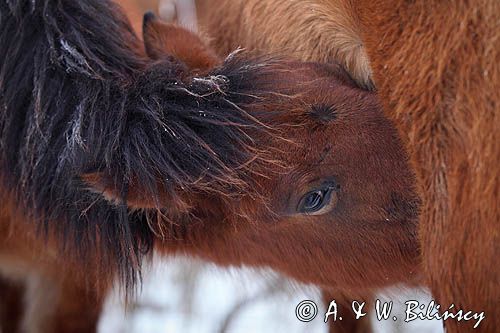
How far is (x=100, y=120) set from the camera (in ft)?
5.93

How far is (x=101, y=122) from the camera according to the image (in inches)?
71.0

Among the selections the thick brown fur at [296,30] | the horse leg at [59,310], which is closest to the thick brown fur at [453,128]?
the thick brown fur at [296,30]

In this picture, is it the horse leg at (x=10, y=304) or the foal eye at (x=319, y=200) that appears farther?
the horse leg at (x=10, y=304)

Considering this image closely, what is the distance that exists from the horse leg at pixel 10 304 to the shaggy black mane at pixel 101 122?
1459mm

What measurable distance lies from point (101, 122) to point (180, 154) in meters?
0.22

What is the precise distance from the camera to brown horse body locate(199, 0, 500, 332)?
1.34 meters

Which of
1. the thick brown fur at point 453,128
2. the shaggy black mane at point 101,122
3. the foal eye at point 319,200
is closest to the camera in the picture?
the thick brown fur at point 453,128

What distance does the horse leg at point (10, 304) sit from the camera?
10.8 ft

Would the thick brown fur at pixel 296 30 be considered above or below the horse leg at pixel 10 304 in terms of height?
above

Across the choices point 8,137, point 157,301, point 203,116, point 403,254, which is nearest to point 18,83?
point 8,137

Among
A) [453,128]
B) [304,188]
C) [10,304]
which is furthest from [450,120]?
[10,304]

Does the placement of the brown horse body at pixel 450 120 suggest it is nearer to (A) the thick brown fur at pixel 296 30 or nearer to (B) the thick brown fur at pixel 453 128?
(B) the thick brown fur at pixel 453 128

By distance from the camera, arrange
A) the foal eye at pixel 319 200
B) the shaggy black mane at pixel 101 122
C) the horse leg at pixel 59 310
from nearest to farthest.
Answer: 1. the shaggy black mane at pixel 101 122
2. the foal eye at pixel 319 200
3. the horse leg at pixel 59 310

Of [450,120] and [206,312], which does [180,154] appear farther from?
[206,312]
